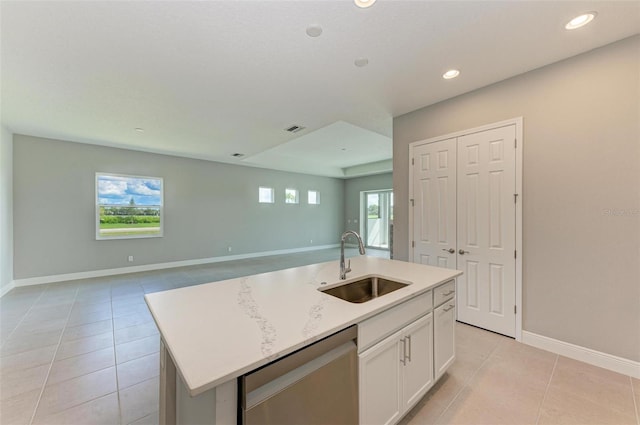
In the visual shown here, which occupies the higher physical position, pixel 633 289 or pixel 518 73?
pixel 518 73

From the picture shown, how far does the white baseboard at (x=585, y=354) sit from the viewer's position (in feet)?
6.78

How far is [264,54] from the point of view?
7.55ft

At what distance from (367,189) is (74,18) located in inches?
334

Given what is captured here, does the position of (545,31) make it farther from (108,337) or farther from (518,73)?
(108,337)

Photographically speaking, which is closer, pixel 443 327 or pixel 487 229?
pixel 443 327

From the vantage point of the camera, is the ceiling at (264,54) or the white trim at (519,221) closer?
the ceiling at (264,54)

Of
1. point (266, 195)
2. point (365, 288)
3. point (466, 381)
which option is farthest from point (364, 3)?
point (266, 195)

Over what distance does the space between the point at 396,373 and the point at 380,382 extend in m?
0.15

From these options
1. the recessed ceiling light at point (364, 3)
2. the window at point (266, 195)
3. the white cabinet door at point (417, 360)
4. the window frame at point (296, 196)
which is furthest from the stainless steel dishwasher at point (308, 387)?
the window frame at point (296, 196)

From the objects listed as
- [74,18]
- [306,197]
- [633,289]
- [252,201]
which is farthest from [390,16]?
[306,197]

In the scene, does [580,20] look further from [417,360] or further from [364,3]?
[417,360]

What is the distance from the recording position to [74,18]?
6.08ft

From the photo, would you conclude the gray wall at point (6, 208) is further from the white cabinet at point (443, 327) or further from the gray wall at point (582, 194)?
the gray wall at point (582, 194)

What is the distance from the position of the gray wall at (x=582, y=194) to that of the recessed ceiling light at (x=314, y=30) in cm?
210
